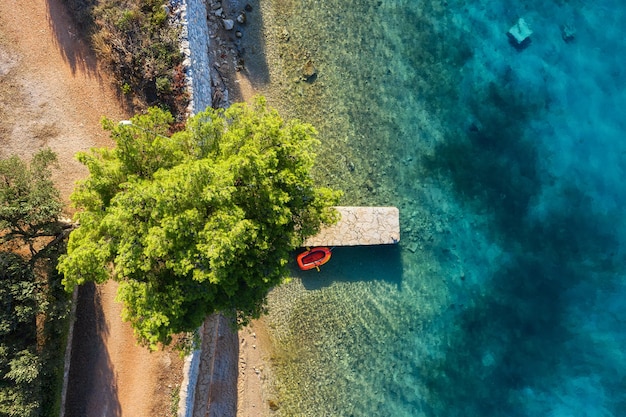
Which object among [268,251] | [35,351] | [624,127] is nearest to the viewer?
[268,251]

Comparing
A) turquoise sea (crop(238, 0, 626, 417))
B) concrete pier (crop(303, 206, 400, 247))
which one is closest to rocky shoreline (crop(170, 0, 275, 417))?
turquoise sea (crop(238, 0, 626, 417))

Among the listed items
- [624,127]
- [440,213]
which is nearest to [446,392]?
[440,213]

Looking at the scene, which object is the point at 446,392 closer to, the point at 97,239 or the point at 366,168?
the point at 366,168

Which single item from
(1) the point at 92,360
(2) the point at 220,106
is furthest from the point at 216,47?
(1) the point at 92,360

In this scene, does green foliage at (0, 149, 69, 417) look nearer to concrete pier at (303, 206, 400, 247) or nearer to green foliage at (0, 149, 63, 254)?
green foliage at (0, 149, 63, 254)

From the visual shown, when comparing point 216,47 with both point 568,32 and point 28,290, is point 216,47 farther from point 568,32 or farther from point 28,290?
point 568,32

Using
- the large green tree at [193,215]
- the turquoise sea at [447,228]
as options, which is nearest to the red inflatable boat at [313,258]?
the turquoise sea at [447,228]

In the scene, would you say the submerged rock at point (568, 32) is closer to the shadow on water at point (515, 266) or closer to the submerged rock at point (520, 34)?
the submerged rock at point (520, 34)
